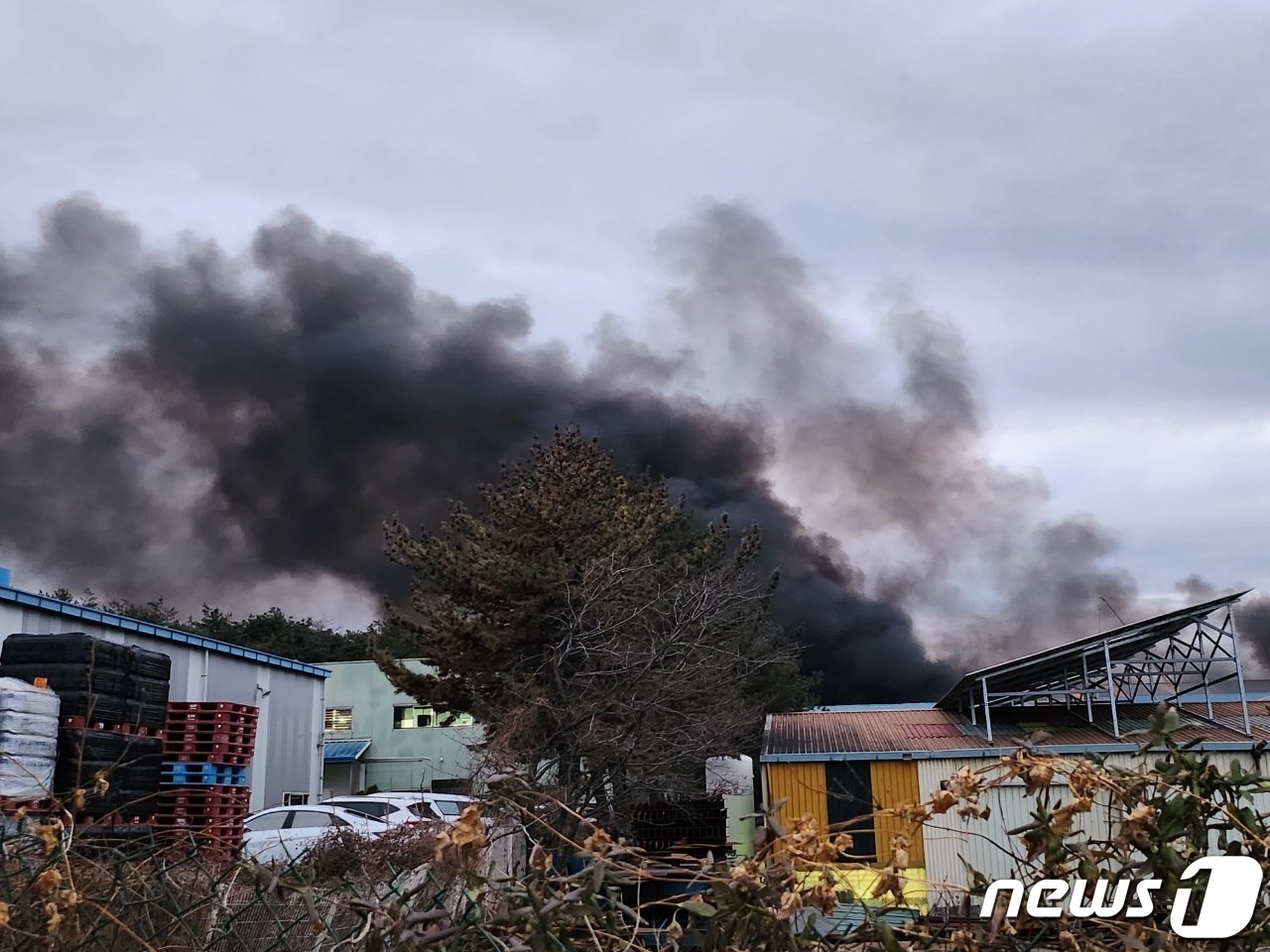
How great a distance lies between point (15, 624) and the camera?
55.5ft

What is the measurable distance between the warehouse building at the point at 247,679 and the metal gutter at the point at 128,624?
2 cm

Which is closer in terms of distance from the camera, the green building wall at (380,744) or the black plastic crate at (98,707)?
the black plastic crate at (98,707)

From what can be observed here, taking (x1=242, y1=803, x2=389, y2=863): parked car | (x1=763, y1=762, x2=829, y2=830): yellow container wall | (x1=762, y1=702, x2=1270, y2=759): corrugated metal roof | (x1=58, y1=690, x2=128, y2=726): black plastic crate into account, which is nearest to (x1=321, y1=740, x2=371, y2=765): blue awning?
(x1=762, y1=702, x2=1270, y2=759): corrugated metal roof

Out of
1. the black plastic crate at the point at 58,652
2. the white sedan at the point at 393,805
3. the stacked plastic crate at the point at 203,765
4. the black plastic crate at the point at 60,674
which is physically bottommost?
the white sedan at the point at 393,805

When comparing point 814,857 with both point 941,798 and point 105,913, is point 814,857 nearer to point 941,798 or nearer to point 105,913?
point 941,798

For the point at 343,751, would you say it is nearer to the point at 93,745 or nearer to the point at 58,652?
the point at 58,652

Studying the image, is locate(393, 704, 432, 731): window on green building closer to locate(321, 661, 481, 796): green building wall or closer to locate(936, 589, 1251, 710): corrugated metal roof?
locate(321, 661, 481, 796): green building wall

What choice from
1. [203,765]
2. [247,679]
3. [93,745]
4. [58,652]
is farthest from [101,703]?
[247,679]

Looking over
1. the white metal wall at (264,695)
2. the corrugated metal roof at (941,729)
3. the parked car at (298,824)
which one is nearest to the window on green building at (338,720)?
the white metal wall at (264,695)

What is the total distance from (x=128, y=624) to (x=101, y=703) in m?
8.66

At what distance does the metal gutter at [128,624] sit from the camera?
17.1 meters

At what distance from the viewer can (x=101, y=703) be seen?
1197 cm

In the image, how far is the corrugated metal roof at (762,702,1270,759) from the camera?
2416 cm

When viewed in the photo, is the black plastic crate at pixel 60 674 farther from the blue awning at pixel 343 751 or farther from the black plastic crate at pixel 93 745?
the blue awning at pixel 343 751
